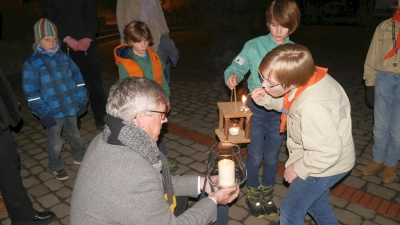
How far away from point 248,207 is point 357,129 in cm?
310

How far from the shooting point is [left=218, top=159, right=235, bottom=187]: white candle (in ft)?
7.74

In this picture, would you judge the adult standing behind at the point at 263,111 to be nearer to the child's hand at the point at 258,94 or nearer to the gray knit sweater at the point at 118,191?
the child's hand at the point at 258,94

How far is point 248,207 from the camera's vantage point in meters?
3.95

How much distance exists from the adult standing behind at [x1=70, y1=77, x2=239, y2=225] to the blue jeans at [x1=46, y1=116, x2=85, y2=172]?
8.00 feet

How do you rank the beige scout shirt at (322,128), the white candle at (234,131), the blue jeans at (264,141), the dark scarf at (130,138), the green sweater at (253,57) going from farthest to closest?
the white candle at (234,131) < the blue jeans at (264,141) < the green sweater at (253,57) < the beige scout shirt at (322,128) < the dark scarf at (130,138)

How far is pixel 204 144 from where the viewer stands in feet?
18.1

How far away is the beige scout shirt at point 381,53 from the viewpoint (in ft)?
12.8

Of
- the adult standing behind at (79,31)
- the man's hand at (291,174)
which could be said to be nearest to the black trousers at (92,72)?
the adult standing behind at (79,31)

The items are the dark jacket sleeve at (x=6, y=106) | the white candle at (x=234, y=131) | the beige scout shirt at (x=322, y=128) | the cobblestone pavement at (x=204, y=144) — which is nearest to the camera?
the beige scout shirt at (x=322, y=128)

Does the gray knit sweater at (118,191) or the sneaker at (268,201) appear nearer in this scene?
the gray knit sweater at (118,191)

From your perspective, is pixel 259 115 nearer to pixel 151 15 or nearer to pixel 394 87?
pixel 394 87

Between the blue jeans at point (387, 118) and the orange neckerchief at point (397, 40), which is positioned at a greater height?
the orange neckerchief at point (397, 40)

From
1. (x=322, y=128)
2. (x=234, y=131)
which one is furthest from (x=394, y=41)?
(x=322, y=128)

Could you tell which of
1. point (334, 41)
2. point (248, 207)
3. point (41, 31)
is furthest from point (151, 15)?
point (334, 41)
